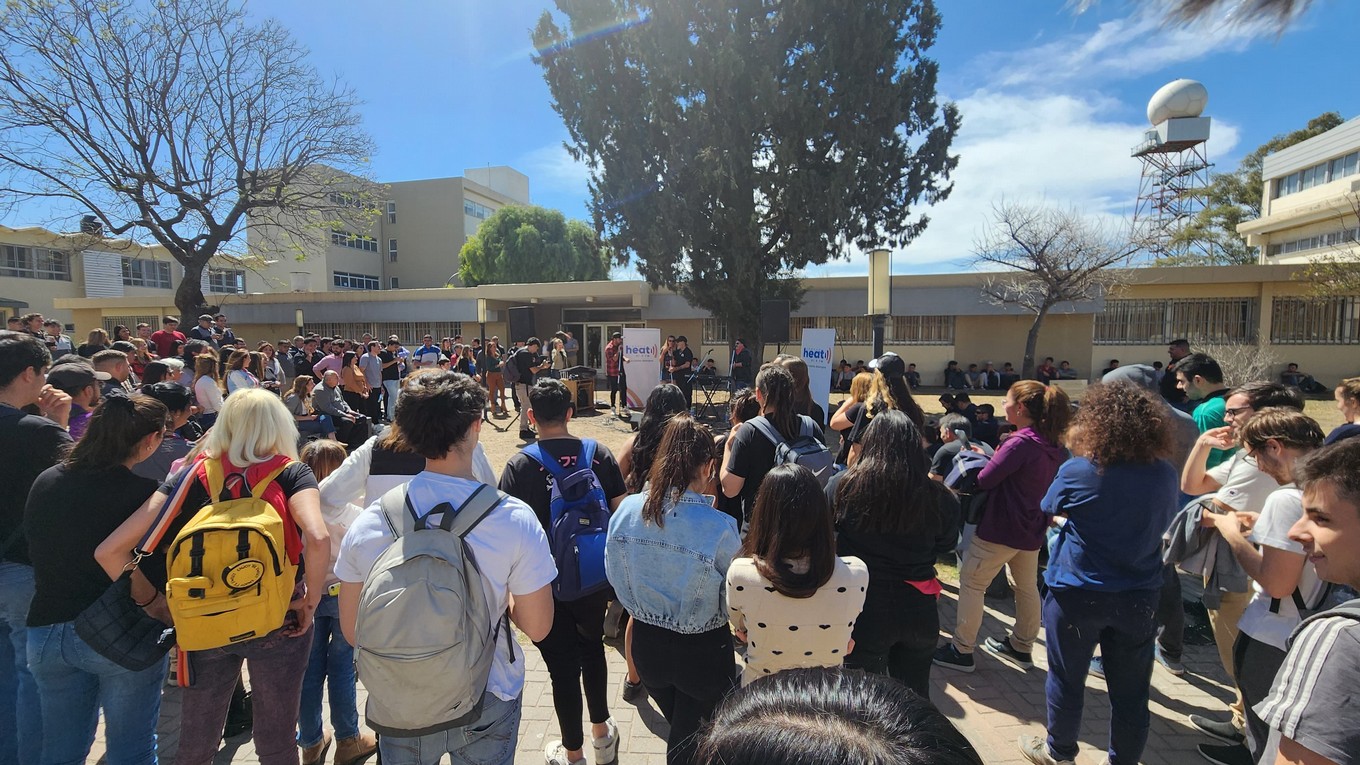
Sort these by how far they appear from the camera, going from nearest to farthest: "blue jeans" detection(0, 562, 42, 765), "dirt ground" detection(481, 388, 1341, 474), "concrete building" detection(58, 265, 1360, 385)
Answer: "blue jeans" detection(0, 562, 42, 765)
"dirt ground" detection(481, 388, 1341, 474)
"concrete building" detection(58, 265, 1360, 385)

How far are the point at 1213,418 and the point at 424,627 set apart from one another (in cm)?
513

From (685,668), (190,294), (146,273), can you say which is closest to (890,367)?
(685,668)

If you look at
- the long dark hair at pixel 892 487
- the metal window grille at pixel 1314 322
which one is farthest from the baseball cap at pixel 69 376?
the metal window grille at pixel 1314 322

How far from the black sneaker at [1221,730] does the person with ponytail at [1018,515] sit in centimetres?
80

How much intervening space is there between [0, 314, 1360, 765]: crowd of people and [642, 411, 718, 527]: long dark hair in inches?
0.4

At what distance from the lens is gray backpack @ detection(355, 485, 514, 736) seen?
5.18ft

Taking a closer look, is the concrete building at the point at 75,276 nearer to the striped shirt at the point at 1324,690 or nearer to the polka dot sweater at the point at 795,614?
the polka dot sweater at the point at 795,614

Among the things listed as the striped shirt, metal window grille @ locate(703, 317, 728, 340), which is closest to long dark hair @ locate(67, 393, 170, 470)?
the striped shirt

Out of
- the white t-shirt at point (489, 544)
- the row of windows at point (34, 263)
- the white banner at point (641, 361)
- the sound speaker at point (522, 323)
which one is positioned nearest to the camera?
the white t-shirt at point (489, 544)

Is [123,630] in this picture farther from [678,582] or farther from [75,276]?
[75,276]

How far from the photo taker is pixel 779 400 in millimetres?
3412

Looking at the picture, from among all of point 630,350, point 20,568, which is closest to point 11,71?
point 630,350

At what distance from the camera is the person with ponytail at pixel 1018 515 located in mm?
3254

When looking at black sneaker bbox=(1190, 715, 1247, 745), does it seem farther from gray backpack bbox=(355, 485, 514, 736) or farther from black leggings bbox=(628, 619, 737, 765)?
gray backpack bbox=(355, 485, 514, 736)
